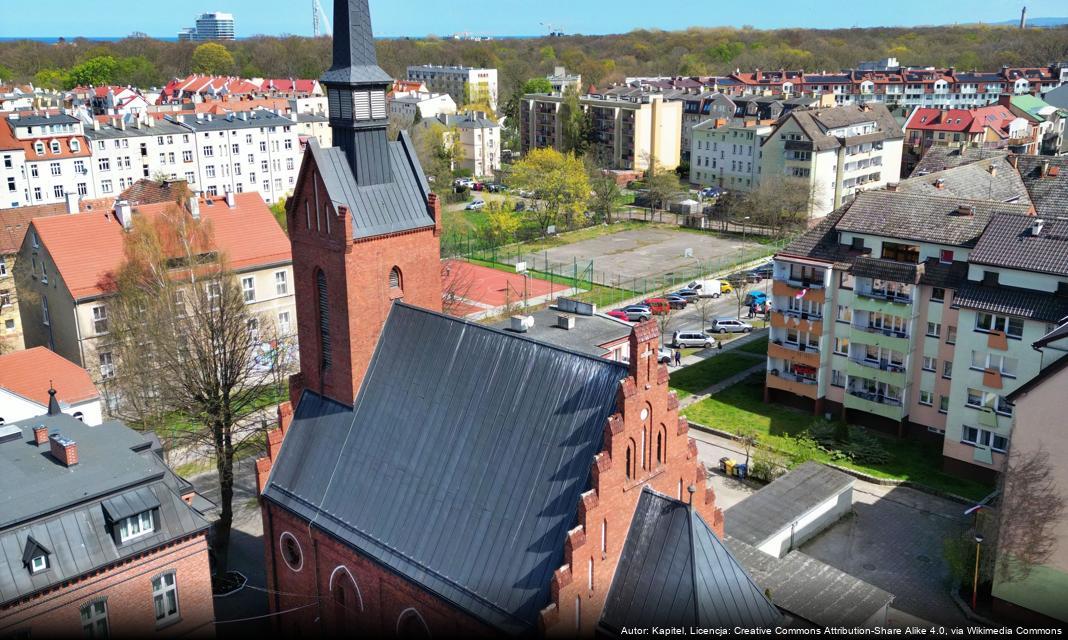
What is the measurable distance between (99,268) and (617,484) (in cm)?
4489

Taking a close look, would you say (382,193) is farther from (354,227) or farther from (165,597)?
(165,597)

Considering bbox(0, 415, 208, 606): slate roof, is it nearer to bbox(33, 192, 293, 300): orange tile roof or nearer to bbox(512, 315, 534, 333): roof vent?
bbox(33, 192, 293, 300): orange tile roof

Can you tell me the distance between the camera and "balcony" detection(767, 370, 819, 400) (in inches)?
2164

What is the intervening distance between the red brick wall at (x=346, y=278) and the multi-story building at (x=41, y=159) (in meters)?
76.3

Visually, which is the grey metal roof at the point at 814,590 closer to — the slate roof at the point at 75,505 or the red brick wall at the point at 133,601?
the red brick wall at the point at 133,601

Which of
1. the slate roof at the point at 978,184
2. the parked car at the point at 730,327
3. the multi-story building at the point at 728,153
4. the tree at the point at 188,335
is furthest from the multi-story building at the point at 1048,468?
the multi-story building at the point at 728,153

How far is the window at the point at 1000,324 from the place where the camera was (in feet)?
144

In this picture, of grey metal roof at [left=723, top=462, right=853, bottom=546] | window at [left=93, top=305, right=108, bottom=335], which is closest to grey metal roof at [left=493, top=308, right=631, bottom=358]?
grey metal roof at [left=723, top=462, right=853, bottom=546]

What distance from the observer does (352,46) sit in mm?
31547

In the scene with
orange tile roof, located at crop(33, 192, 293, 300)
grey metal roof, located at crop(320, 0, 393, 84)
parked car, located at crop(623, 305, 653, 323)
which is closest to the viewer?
grey metal roof, located at crop(320, 0, 393, 84)

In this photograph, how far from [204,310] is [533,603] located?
2584 cm

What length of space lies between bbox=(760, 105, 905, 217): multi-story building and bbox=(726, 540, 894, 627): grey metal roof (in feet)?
251

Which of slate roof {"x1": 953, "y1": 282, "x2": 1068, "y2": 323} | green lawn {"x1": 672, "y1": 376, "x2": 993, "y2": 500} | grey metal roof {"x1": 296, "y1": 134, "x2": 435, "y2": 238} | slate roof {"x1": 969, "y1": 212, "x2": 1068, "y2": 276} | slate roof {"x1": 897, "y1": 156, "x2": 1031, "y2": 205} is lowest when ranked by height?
green lawn {"x1": 672, "y1": 376, "x2": 993, "y2": 500}

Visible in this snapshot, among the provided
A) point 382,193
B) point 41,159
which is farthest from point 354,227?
point 41,159
